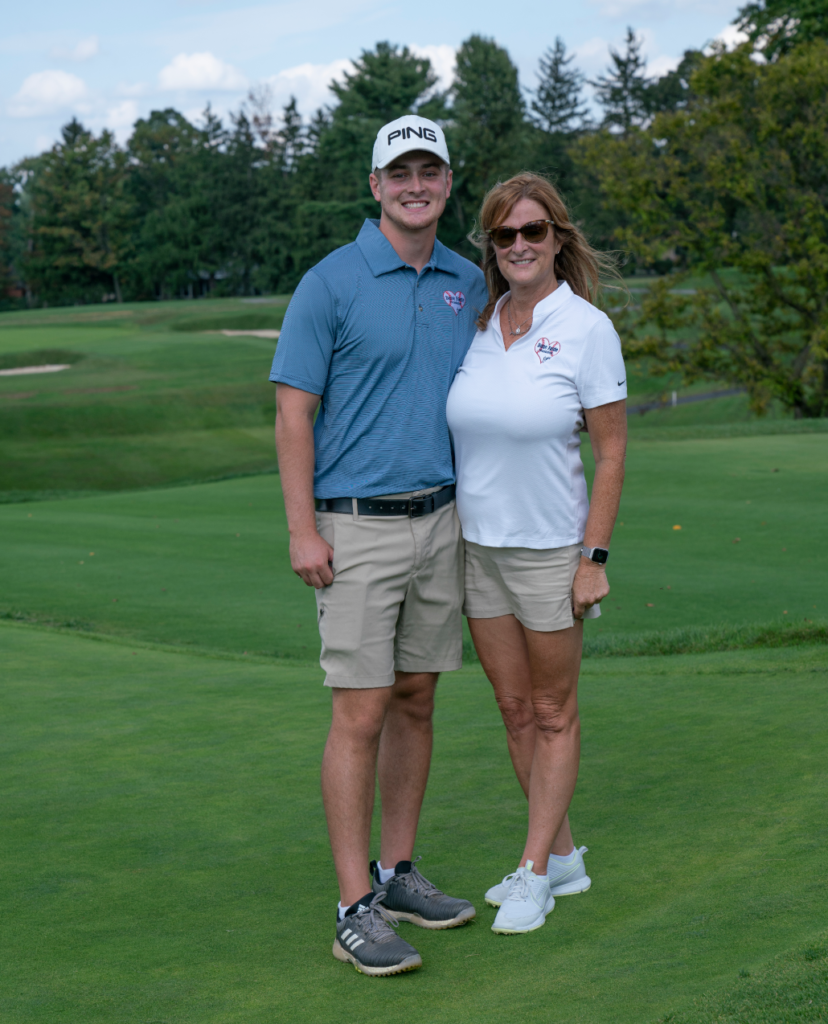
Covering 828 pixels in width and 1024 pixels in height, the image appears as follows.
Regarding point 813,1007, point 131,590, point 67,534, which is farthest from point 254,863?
point 67,534

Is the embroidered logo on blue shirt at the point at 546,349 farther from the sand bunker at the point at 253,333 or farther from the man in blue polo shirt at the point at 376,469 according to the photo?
the sand bunker at the point at 253,333

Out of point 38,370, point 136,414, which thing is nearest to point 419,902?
point 136,414

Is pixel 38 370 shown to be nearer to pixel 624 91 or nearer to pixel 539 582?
pixel 539 582

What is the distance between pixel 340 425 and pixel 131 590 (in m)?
5.95

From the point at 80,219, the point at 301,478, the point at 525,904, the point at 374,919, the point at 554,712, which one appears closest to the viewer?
the point at 374,919

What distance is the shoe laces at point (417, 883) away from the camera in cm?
296

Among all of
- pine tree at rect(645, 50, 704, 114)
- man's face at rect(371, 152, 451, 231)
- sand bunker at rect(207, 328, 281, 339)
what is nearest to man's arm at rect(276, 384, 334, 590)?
man's face at rect(371, 152, 451, 231)

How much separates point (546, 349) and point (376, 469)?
1.77 feet

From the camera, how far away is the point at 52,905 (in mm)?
2900

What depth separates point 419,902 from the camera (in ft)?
9.67

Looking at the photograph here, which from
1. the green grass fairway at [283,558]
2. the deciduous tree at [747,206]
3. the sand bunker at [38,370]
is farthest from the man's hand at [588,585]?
the sand bunker at [38,370]

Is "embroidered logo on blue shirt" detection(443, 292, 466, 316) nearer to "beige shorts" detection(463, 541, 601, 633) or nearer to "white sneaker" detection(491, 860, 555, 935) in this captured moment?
"beige shorts" detection(463, 541, 601, 633)

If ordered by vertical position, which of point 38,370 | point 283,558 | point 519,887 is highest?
point 38,370

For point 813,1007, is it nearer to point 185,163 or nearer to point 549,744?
point 549,744
